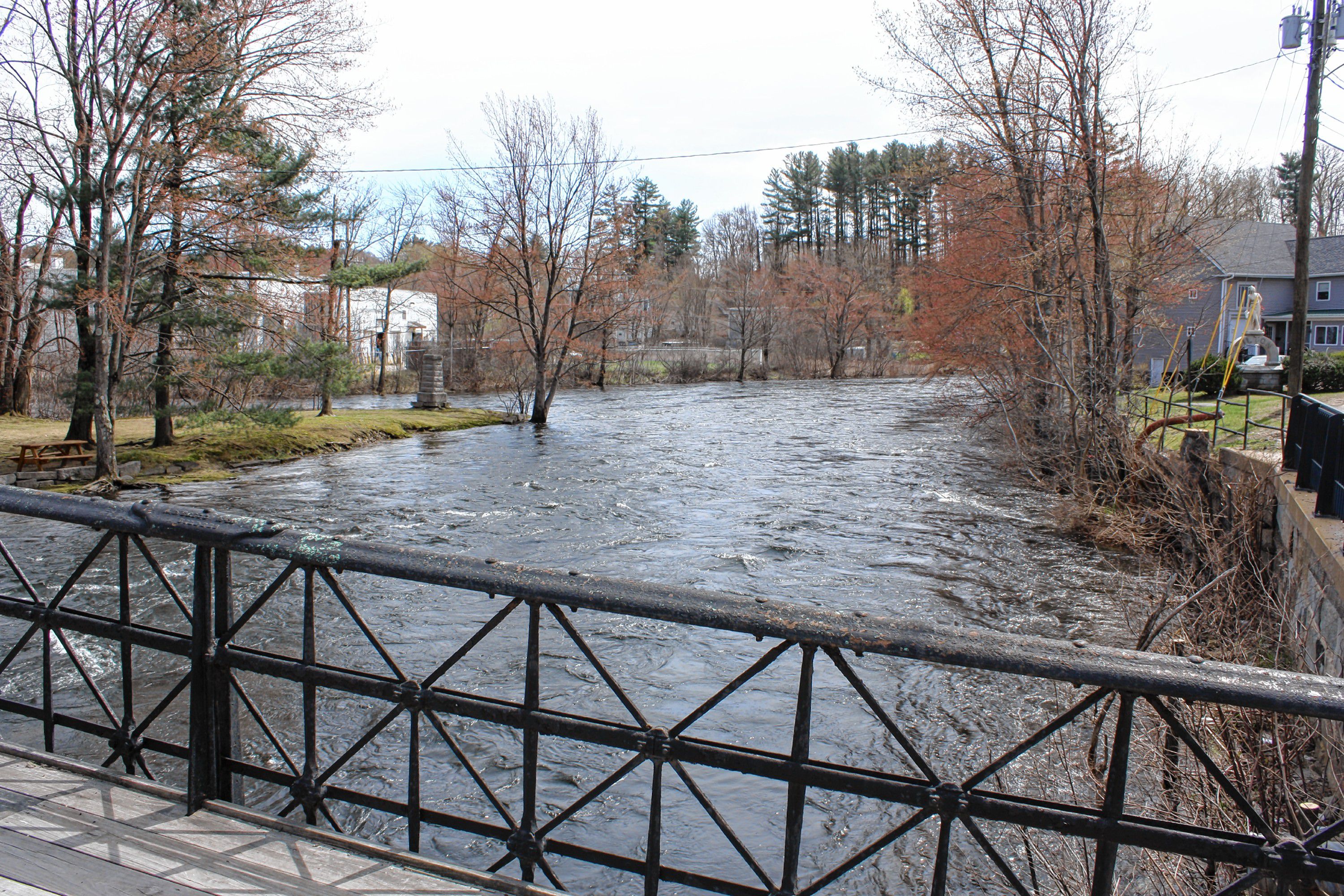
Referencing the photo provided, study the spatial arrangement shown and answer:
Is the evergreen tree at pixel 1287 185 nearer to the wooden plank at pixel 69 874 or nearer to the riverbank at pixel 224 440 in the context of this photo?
the riverbank at pixel 224 440

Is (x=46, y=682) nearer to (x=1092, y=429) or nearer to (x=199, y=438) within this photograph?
(x=1092, y=429)

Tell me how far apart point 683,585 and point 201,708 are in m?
5.01

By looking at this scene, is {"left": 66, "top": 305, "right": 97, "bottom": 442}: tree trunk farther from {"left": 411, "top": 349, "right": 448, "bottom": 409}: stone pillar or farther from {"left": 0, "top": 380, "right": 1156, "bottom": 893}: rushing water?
{"left": 411, "top": 349, "right": 448, "bottom": 409}: stone pillar

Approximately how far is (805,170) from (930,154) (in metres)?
62.6

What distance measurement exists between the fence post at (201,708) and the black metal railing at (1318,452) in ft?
24.5

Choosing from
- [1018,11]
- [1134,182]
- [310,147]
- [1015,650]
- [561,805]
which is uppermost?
[1018,11]

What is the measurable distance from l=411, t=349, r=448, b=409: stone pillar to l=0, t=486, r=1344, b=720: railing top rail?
1133 inches

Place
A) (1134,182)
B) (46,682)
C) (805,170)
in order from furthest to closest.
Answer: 1. (805,170)
2. (1134,182)
3. (46,682)

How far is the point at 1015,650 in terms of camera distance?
1929 mm

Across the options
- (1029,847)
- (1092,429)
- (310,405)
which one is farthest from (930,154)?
(310,405)

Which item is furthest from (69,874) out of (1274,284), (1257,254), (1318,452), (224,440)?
(1274,284)

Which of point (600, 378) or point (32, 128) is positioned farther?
point (600, 378)

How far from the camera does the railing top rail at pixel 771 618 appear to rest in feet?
5.81

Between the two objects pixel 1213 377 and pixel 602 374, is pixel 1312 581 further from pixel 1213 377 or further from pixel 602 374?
pixel 602 374
